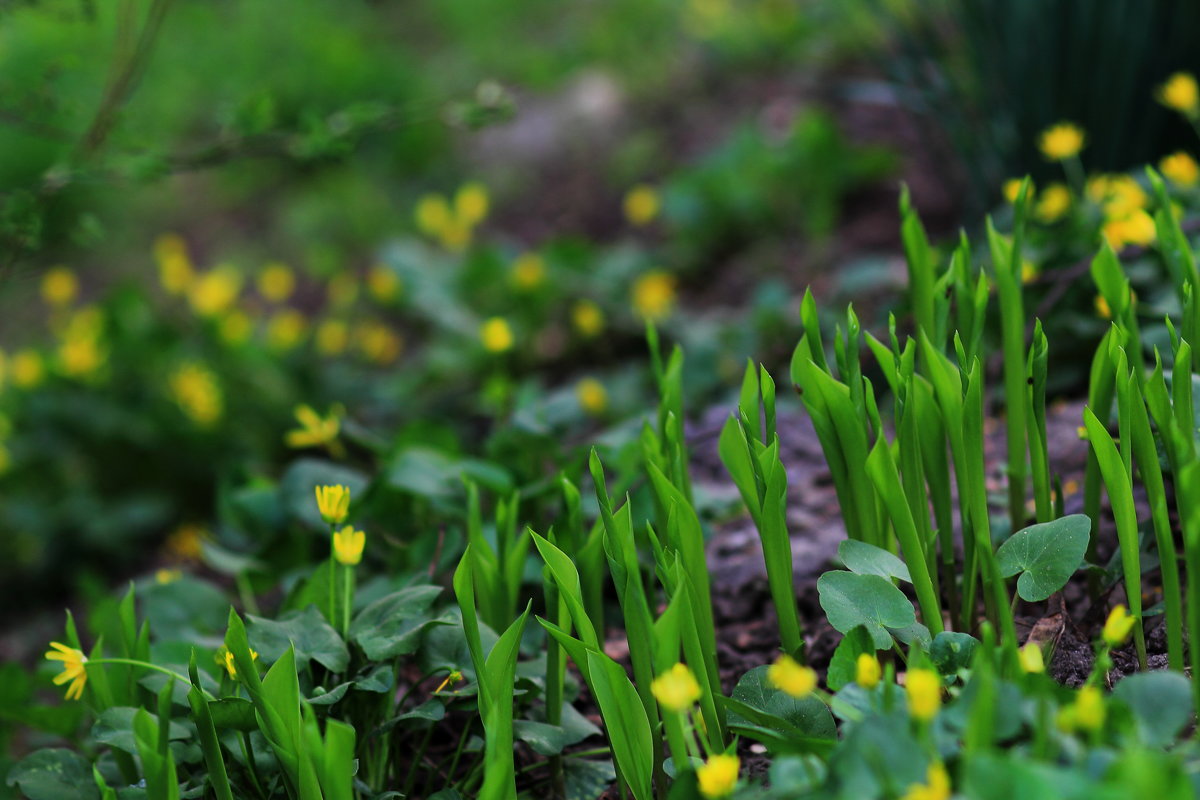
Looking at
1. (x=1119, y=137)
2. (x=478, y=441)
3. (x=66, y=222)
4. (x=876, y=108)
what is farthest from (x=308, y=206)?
(x=1119, y=137)

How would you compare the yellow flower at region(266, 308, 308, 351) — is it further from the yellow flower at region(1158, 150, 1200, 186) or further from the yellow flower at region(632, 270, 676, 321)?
the yellow flower at region(1158, 150, 1200, 186)

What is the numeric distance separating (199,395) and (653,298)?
3.75 ft

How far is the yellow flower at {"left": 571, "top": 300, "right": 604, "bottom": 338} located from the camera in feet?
8.66

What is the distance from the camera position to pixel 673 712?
0.97 metres

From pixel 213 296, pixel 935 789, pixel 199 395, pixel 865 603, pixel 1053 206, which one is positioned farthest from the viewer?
pixel 213 296

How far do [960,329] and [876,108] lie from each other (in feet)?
8.31

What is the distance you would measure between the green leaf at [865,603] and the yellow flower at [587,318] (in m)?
1.62

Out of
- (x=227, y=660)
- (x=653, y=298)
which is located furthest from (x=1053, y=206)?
(x=227, y=660)

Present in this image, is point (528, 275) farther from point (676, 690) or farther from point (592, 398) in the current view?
point (676, 690)

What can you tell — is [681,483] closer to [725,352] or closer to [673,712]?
[673,712]

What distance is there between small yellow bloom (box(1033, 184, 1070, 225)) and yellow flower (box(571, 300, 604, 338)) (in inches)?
41.6

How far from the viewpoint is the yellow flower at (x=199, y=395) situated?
8.42 feet

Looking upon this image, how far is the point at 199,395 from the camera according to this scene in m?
2.58

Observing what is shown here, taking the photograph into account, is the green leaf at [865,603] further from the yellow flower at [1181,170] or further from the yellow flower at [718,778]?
the yellow flower at [1181,170]
